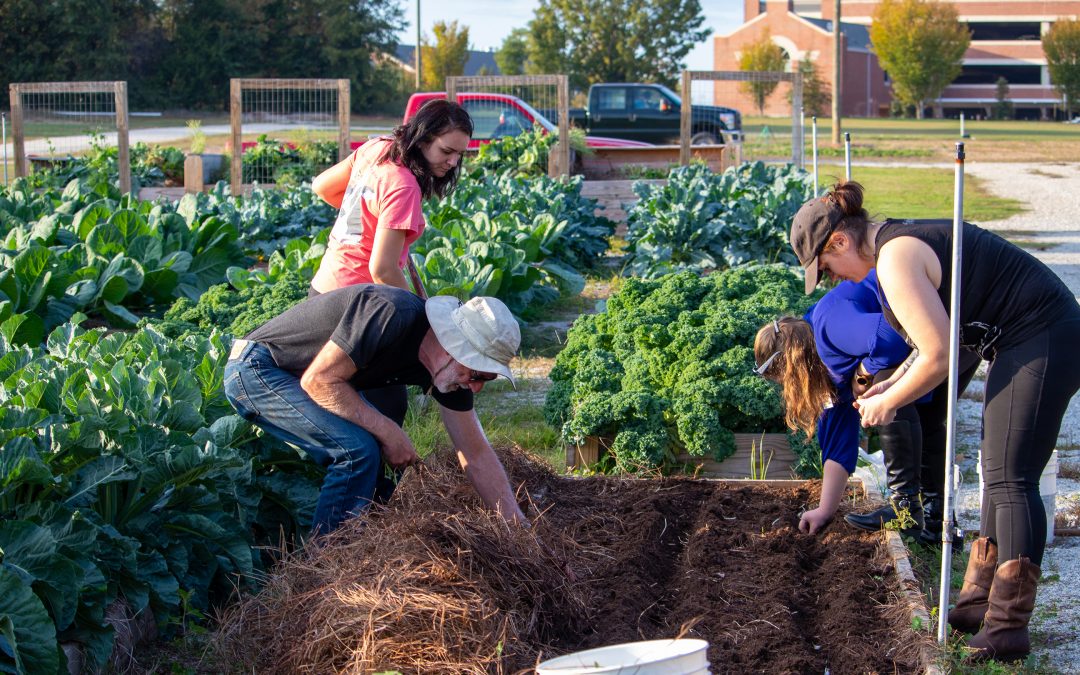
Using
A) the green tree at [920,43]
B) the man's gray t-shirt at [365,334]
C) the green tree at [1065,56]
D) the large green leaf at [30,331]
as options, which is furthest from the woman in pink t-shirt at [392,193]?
the green tree at [1065,56]

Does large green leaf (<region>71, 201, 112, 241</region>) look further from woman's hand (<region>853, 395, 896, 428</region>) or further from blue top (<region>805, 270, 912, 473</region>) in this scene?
woman's hand (<region>853, 395, 896, 428</region>)

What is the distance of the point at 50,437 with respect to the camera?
3.35 metres

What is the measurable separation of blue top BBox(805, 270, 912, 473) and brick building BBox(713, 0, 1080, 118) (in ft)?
191

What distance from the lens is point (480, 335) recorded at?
3.28 meters

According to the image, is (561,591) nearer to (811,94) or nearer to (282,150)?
(282,150)

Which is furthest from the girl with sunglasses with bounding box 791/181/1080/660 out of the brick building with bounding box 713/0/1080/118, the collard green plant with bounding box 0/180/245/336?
the brick building with bounding box 713/0/1080/118

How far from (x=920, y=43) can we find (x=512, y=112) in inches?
1652

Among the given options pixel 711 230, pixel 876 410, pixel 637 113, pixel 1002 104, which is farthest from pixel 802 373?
pixel 1002 104

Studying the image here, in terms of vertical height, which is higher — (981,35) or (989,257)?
(981,35)

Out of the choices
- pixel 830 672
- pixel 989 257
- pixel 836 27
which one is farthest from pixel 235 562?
pixel 836 27

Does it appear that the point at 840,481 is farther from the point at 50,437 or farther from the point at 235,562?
the point at 50,437

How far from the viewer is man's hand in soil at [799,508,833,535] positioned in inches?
168

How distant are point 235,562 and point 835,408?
226 cm

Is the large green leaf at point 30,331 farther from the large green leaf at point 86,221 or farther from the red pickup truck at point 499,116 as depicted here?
the red pickup truck at point 499,116
